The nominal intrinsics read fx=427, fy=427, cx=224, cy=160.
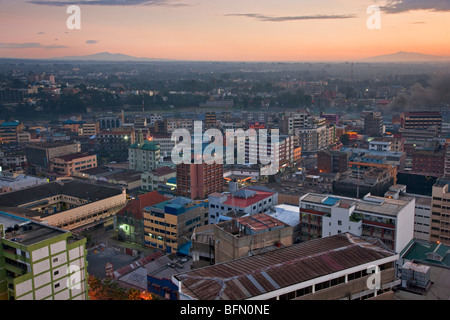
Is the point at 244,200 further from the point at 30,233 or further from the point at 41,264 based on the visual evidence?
the point at 41,264

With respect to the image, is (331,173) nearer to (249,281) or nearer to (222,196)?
(222,196)

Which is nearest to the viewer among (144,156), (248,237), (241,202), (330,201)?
(248,237)

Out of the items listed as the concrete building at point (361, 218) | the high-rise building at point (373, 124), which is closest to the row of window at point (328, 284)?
the concrete building at point (361, 218)

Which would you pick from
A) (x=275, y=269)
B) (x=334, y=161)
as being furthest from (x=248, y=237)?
(x=334, y=161)

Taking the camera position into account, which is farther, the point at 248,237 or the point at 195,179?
the point at 195,179

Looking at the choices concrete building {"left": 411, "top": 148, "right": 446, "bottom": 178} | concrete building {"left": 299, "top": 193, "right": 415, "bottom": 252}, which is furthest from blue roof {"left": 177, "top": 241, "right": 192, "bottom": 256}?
concrete building {"left": 411, "top": 148, "right": 446, "bottom": 178}

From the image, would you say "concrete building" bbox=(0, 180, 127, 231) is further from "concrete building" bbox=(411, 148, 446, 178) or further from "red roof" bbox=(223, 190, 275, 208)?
"concrete building" bbox=(411, 148, 446, 178)
